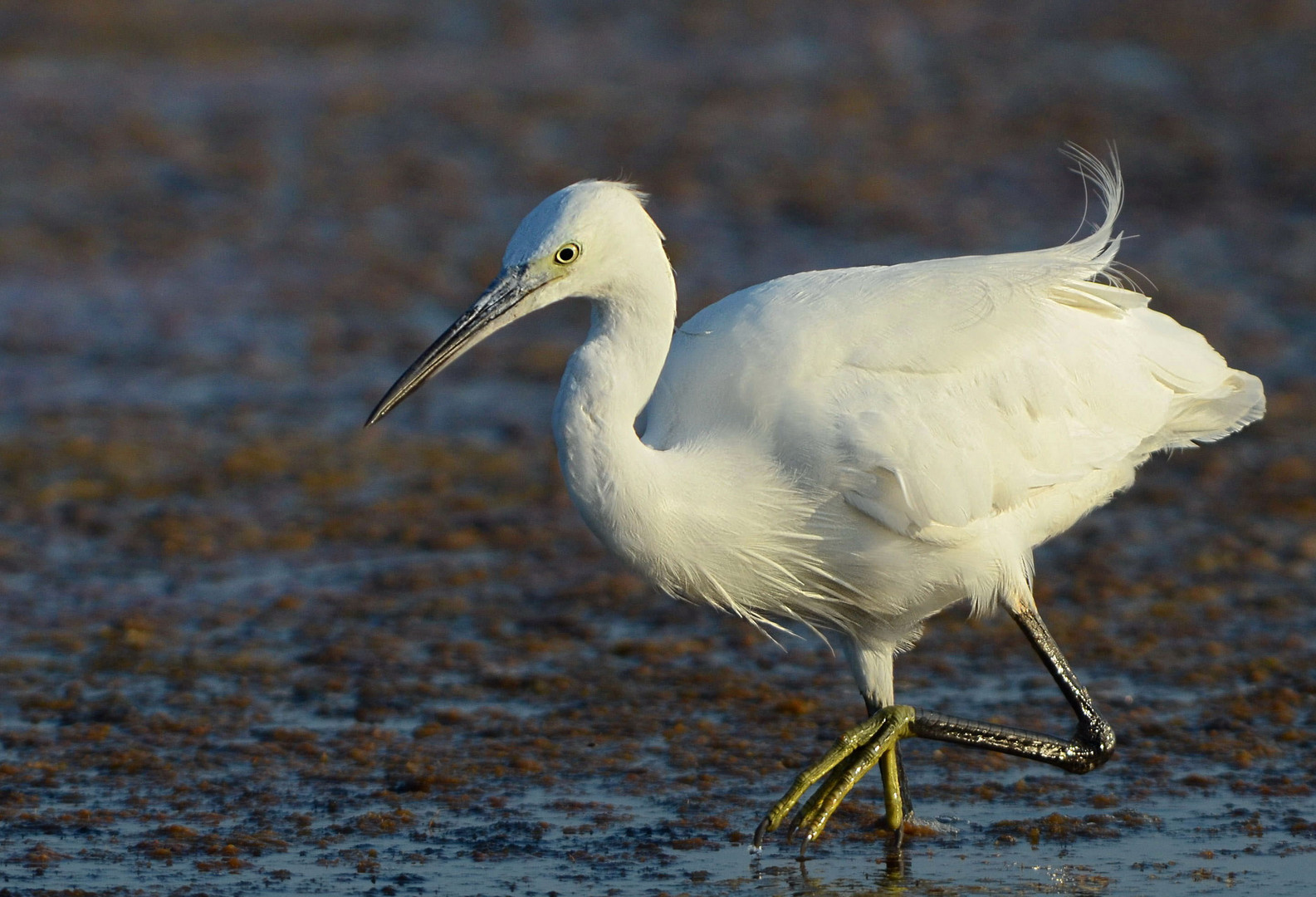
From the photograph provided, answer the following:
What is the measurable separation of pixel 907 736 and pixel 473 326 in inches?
68.2

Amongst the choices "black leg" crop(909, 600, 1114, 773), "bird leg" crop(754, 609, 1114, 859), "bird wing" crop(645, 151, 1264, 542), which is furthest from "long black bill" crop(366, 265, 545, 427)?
"black leg" crop(909, 600, 1114, 773)

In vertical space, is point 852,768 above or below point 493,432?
below

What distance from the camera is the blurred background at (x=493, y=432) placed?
5410mm

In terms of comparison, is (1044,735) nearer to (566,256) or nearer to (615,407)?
(615,407)

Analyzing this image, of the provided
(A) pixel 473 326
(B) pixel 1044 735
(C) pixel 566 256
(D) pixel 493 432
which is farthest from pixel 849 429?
(D) pixel 493 432

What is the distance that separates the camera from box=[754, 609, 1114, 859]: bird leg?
5016 millimetres

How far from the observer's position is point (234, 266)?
11758 millimetres

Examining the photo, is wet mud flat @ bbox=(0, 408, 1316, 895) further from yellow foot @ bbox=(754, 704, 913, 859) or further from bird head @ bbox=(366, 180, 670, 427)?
bird head @ bbox=(366, 180, 670, 427)

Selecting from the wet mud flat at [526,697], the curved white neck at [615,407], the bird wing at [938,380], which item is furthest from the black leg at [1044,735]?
the curved white neck at [615,407]

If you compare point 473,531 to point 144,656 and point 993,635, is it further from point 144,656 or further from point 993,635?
point 993,635

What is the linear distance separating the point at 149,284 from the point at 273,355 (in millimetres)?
1677

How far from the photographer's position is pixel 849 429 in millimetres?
4840

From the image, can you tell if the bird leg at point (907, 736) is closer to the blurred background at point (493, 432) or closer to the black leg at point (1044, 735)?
the black leg at point (1044, 735)

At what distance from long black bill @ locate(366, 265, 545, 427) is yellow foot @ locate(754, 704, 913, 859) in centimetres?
149
